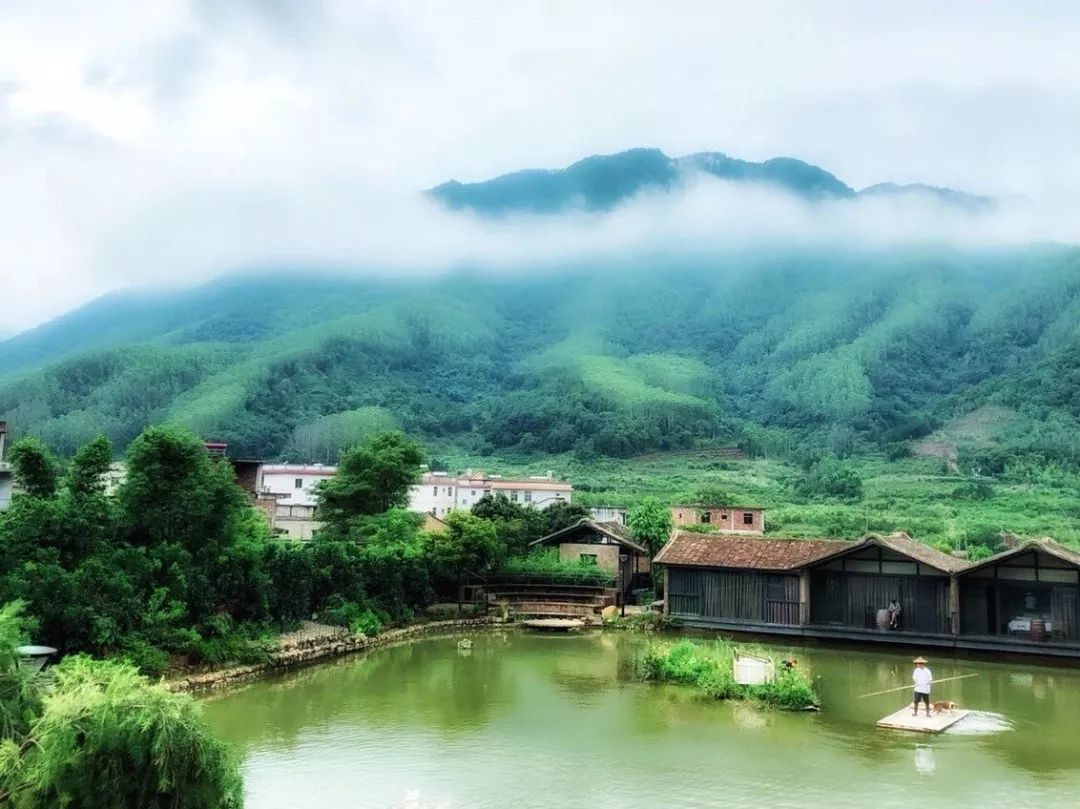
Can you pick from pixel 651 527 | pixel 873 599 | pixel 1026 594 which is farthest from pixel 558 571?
pixel 1026 594

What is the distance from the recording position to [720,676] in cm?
1750

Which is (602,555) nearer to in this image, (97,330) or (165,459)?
(165,459)

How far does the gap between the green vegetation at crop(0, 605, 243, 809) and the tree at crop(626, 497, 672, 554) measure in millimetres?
27855

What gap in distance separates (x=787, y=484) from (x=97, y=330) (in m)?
125

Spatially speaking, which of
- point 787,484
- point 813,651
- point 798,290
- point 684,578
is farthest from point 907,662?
point 798,290

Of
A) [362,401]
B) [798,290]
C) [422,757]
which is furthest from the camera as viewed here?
[798,290]

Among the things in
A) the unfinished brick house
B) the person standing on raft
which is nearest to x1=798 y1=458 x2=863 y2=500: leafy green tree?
the unfinished brick house

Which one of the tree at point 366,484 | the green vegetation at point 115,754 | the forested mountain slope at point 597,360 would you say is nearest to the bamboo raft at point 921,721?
the green vegetation at point 115,754

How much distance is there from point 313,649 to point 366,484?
12618mm

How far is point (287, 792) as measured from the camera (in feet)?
37.1

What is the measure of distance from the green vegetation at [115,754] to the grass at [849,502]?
36801 mm

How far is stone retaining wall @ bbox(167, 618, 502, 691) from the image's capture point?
17.3 meters

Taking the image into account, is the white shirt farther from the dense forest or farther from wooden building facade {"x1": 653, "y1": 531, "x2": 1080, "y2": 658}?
the dense forest

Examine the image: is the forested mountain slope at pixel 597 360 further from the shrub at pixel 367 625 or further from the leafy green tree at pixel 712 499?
the shrub at pixel 367 625
